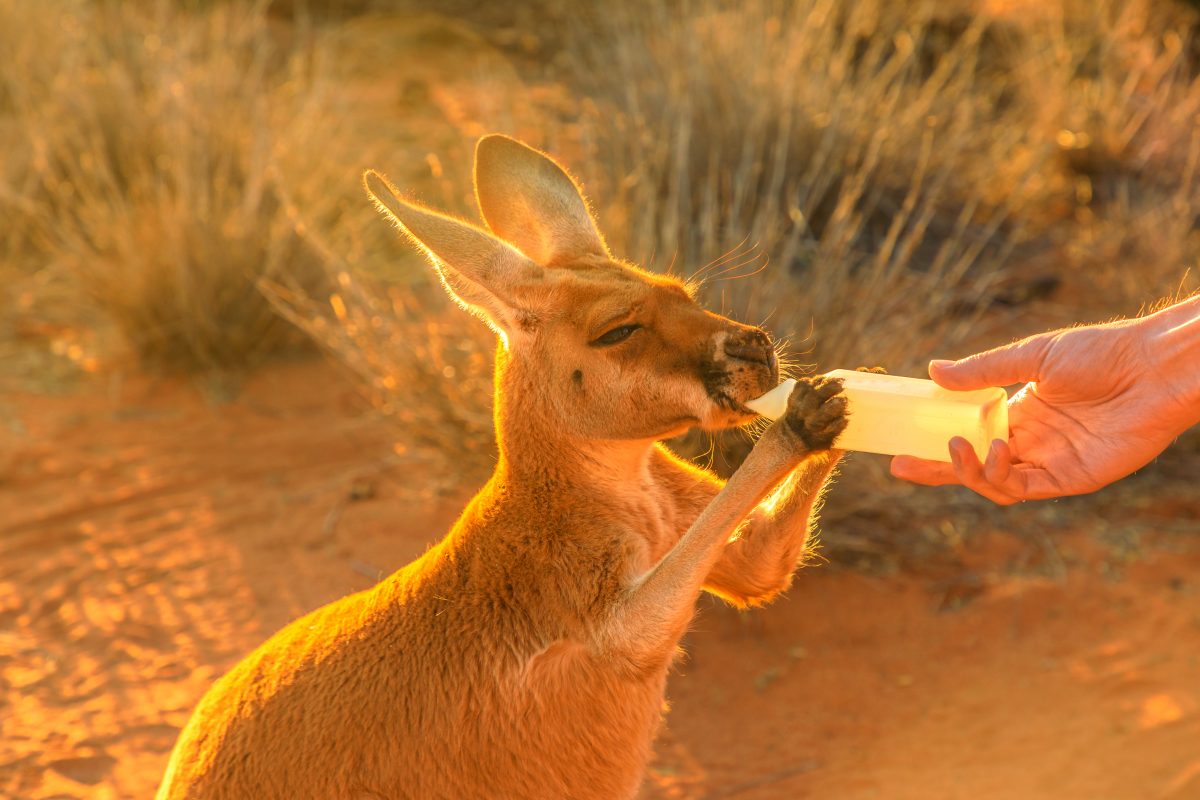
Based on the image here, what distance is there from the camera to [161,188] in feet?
23.5

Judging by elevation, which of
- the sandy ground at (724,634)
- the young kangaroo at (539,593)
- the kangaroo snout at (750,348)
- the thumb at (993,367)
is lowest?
the sandy ground at (724,634)

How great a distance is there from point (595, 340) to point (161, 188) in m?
4.77

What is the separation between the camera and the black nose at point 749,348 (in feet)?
9.80

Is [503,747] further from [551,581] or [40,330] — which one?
[40,330]

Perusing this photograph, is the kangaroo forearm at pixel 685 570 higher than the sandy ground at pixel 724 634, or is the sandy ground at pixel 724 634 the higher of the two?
the kangaroo forearm at pixel 685 570

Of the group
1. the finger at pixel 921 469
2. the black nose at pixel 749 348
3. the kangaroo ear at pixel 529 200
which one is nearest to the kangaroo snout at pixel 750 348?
the black nose at pixel 749 348

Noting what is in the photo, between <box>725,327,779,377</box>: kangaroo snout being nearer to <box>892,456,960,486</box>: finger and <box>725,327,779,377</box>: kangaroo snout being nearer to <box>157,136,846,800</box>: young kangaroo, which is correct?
<box>157,136,846,800</box>: young kangaroo

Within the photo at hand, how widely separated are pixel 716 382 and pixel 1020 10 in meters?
8.07

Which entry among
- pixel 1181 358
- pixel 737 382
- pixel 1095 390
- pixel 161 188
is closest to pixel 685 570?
pixel 737 382

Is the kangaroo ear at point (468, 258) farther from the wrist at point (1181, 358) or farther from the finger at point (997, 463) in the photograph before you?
the wrist at point (1181, 358)

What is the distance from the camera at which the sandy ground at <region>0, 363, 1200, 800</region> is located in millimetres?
4543

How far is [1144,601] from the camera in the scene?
515 centimetres

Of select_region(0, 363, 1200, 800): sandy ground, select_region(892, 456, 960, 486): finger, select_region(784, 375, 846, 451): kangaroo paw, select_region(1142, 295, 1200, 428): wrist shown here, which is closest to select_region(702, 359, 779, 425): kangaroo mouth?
select_region(784, 375, 846, 451): kangaroo paw

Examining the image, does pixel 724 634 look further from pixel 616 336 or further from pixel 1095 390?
pixel 616 336
